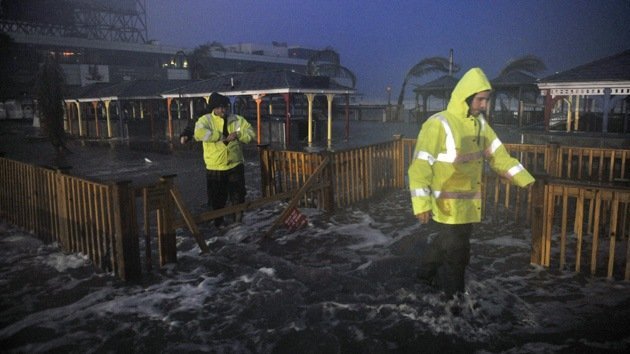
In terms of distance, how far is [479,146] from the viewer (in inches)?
158

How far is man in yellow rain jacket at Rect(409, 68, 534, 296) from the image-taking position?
3.81 meters

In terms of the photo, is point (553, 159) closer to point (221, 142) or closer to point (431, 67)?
point (221, 142)

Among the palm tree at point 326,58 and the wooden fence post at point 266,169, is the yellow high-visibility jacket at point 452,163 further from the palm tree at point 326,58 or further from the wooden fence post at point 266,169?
the palm tree at point 326,58

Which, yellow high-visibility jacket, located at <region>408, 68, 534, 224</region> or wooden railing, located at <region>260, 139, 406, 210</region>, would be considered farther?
wooden railing, located at <region>260, 139, 406, 210</region>

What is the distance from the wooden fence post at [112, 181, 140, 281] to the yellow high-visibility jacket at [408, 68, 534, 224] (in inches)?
121

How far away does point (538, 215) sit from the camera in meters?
4.98

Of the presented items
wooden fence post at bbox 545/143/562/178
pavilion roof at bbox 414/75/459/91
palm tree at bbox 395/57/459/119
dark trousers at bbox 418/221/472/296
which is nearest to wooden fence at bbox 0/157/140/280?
dark trousers at bbox 418/221/472/296

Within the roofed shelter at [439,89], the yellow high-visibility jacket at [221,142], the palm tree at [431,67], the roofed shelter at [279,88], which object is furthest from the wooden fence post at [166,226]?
the palm tree at [431,67]

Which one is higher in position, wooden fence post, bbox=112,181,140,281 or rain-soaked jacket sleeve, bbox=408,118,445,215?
rain-soaked jacket sleeve, bbox=408,118,445,215

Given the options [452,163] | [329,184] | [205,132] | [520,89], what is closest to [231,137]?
[205,132]

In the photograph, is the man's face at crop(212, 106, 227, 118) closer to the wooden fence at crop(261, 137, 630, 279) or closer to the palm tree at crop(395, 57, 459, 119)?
the wooden fence at crop(261, 137, 630, 279)

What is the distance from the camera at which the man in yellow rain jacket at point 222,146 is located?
21.5 ft

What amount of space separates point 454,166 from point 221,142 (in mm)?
3955

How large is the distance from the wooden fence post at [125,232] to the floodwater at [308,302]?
189 millimetres
